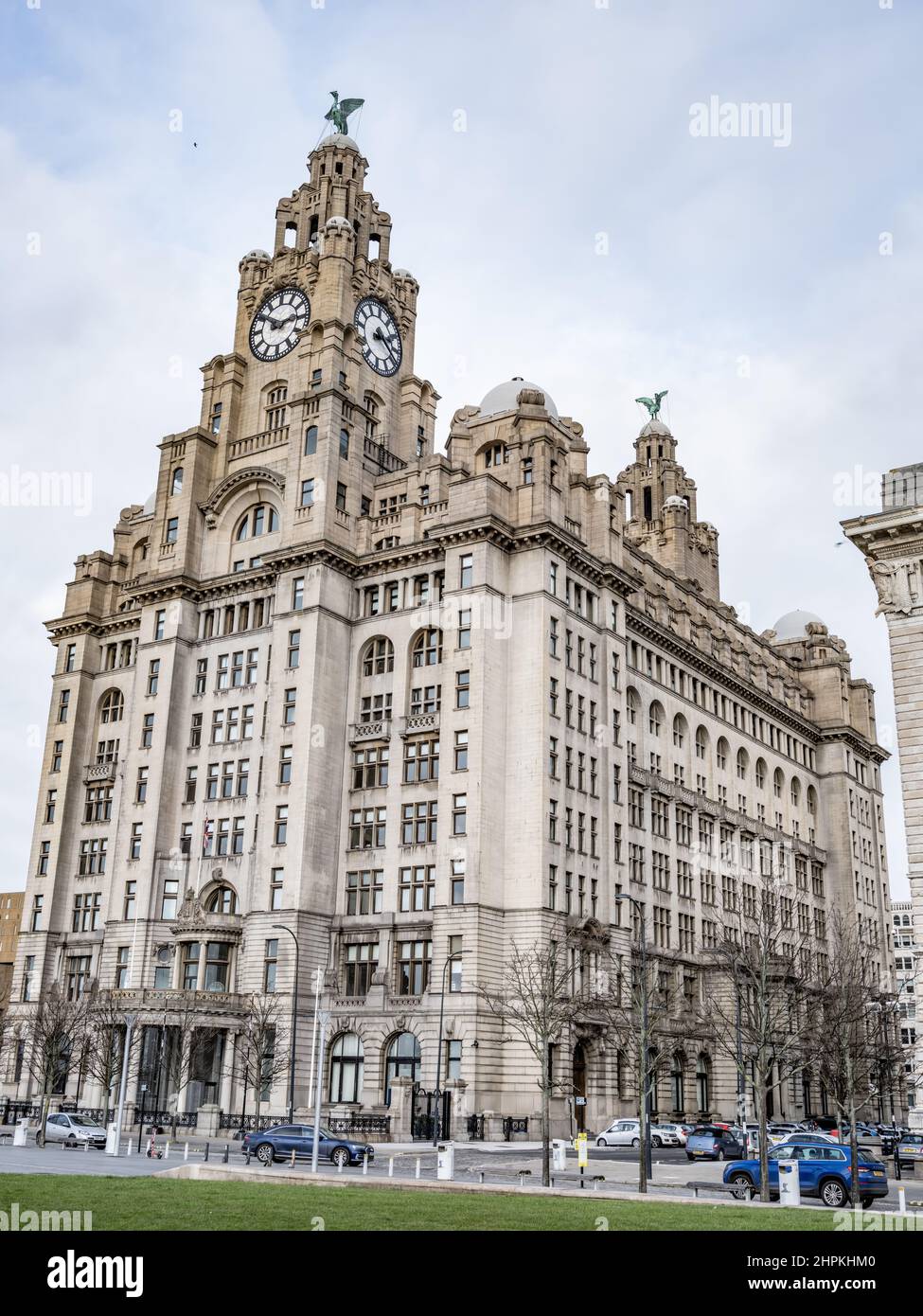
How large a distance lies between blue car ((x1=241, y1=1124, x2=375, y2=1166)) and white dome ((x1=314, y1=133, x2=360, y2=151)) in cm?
7977

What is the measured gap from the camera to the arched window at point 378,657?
8112 cm

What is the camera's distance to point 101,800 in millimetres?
91562

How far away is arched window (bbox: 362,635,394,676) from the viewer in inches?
3194

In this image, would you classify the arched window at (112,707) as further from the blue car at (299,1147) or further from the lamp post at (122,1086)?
the blue car at (299,1147)

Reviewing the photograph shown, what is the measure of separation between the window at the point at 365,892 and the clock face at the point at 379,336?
38.0m

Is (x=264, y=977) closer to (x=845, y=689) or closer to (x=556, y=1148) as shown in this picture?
(x=556, y=1148)

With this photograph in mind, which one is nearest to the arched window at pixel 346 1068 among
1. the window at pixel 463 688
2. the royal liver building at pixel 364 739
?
the royal liver building at pixel 364 739

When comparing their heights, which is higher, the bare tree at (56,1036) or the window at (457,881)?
the window at (457,881)

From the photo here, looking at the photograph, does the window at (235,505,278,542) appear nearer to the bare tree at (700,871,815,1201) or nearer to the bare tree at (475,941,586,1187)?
the bare tree at (475,941,586,1187)

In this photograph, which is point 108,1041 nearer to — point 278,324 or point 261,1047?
point 261,1047

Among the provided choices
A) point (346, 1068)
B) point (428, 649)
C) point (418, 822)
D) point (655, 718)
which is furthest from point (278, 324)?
point (346, 1068)

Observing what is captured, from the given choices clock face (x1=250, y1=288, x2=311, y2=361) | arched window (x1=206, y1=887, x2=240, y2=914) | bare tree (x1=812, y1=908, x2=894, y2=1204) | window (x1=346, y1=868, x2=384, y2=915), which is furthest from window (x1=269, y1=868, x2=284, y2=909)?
clock face (x1=250, y1=288, x2=311, y2=361)
